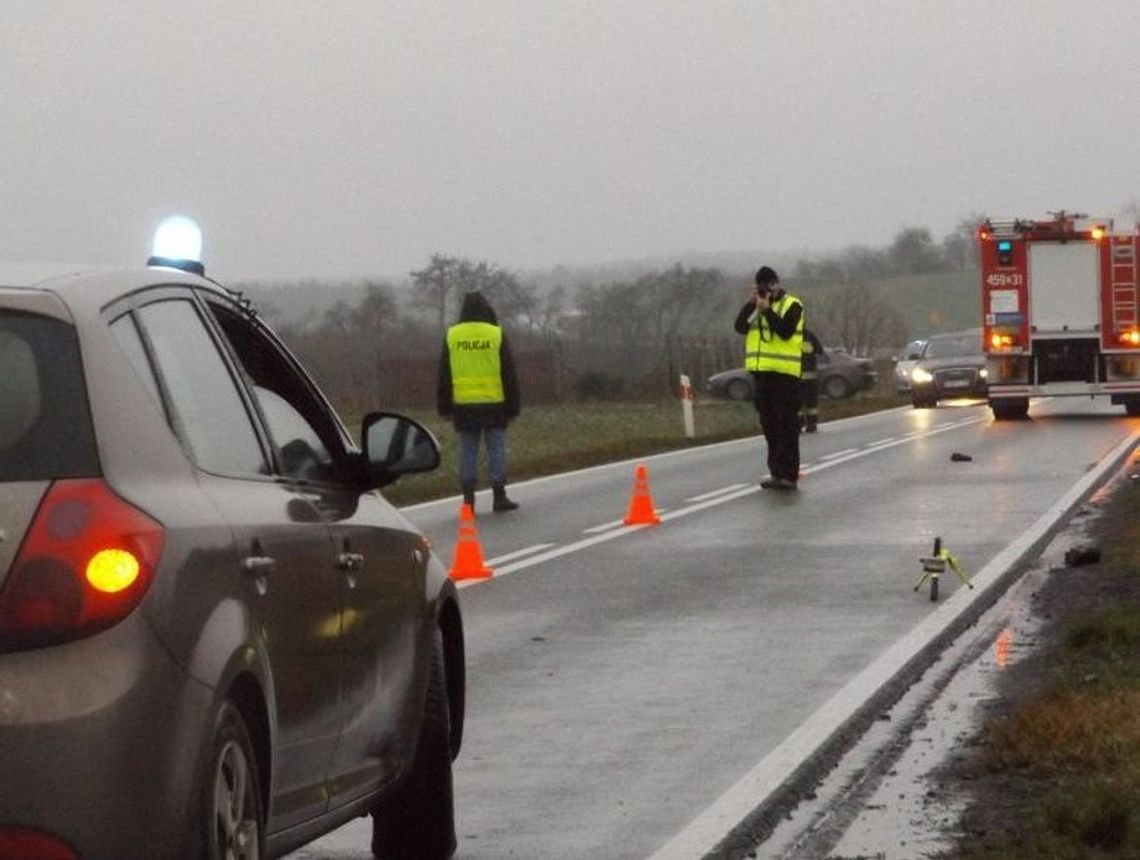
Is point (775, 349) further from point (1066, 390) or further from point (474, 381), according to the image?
point (1066, 390)

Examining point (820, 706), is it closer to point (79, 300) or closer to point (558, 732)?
point (558, 732)

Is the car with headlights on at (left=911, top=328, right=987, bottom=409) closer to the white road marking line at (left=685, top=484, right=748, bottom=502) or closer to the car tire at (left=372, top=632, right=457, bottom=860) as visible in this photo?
the white road marking line at (left=685, top=484, right=748, bottom=502)

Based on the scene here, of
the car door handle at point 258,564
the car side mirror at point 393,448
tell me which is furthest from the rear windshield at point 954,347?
the car door handle at point 258,564

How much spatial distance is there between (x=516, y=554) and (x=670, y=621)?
174 inches

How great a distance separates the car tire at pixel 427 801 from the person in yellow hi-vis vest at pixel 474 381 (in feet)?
46.5

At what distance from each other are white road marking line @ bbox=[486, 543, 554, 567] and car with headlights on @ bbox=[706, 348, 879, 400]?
146 feet

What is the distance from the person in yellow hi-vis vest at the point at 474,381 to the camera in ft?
70.4

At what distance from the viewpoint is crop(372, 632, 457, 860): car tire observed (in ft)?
23.0

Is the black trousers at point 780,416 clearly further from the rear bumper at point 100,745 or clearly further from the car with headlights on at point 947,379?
the car with headlights on at point 947,379

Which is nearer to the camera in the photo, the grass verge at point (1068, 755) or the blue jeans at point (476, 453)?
the grass verge at point (1068, 755)

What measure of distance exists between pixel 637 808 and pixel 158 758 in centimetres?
374

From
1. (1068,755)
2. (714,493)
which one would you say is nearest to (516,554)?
(714,493)

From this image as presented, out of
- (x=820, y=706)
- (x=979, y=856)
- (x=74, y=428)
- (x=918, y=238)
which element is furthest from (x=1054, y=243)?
(x=918, y=238)

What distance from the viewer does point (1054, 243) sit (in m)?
40.8
